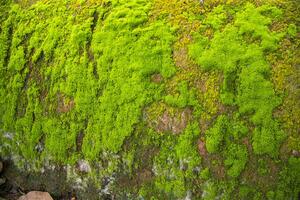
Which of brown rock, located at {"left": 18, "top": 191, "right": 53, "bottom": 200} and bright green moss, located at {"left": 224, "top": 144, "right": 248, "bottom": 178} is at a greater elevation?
bright green moss, located at {"left": 224, "top": 144, "right": 248, "bottom": 178}

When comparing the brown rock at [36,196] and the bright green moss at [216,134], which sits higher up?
the bright green moss at [216,134]

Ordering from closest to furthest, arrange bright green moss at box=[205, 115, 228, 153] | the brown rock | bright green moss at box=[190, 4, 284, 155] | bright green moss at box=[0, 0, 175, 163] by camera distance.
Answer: bright green moss at box=[190, 4, 284, 155]
bright green moss at box=[205, 115, 228, 153]
bright green moss at box=[0, 0, 175, 163]
the brown rock

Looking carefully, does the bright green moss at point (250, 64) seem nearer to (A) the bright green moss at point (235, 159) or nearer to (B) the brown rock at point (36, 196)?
(A) the bright green moss at point (235, 159)


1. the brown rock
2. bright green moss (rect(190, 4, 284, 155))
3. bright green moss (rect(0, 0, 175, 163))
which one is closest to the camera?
bright green moss (rect(190, 4, 284, 155))

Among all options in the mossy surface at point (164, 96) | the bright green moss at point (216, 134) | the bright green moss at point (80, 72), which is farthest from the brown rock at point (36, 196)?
the bright green moss at point (216, 134)

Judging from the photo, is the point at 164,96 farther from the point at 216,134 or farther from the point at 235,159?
the point at 235,159

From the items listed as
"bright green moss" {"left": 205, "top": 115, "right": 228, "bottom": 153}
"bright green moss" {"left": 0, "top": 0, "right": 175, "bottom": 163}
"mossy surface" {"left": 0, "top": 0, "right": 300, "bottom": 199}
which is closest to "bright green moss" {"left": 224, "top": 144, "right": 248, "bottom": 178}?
"mossy surface" {"left": 0, "top": 0, "right": 300, "bottom": 199}

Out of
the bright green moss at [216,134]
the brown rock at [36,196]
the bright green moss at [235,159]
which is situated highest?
the bright green moss at [216,134]

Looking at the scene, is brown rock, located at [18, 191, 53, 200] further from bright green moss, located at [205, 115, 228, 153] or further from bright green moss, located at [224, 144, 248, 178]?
bright green moss, located at [224, 144, 248, 178]

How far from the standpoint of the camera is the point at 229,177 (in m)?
4.03

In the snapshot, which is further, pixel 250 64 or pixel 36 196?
pixel 36 196

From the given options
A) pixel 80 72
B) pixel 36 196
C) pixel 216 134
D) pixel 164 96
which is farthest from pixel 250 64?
pixel 36 196

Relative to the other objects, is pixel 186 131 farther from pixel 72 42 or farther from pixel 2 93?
pixel 2 93

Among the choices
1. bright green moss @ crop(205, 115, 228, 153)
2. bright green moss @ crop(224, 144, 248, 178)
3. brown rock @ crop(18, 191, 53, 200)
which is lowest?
brown rock @ crop(18, 191, 53, 200)
